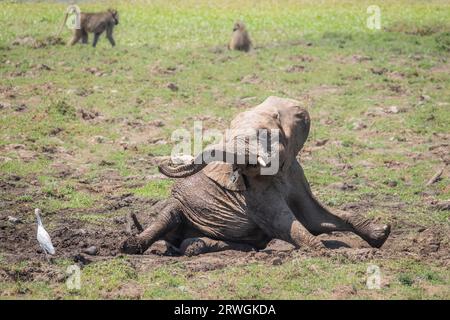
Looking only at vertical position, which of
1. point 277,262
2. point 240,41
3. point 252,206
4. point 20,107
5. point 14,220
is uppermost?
point 240,41

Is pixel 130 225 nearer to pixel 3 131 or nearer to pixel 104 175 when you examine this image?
pixel 104 175

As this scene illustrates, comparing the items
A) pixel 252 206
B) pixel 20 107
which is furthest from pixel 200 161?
pixel 20 107

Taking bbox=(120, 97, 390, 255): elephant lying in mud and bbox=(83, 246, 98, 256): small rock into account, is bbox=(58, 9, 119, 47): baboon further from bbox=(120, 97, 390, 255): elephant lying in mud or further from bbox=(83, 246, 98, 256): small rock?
bbox=(83, 246, 98, 256): small rock

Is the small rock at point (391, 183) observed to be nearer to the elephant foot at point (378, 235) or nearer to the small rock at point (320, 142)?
the small rock at point (320, 142)

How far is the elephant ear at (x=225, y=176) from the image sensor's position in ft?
31.6

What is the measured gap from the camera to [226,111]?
640 inches

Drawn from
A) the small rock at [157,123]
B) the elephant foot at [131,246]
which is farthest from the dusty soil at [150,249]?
the small rock at [157,123]

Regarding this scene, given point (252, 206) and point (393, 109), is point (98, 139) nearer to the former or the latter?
point (393, 109)

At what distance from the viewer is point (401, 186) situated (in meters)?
12.8

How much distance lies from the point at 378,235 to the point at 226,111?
6.68 m

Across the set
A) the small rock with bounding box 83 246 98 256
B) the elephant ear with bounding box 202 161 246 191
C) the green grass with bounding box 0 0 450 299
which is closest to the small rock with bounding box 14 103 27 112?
→ the green grass with bounding box 0 0 450 299

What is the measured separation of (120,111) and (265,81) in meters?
3.02

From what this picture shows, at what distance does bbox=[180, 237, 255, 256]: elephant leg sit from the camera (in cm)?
985
